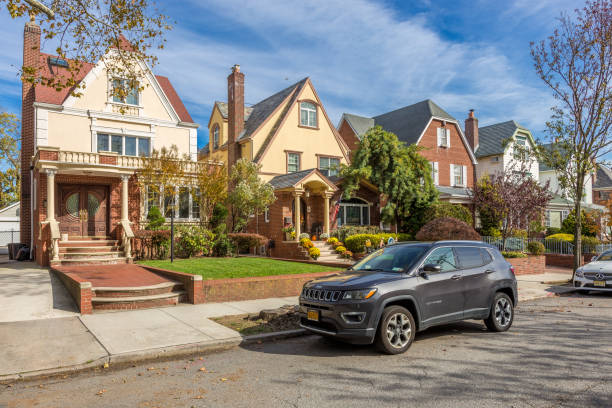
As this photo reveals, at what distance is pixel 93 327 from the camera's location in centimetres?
784

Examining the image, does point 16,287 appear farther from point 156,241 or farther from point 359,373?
point 359,373

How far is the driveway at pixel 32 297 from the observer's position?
8.70 m

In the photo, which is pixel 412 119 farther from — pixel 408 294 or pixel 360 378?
pixel 360 378

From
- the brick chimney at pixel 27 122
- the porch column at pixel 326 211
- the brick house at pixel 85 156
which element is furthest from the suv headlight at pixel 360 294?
the brick chimney at pixel 27 122

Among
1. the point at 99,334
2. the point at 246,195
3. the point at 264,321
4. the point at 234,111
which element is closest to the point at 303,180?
the point at 246,195

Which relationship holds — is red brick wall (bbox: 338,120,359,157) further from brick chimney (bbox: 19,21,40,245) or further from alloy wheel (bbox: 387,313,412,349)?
alloy wheel (bbox: 387,313,412,349)

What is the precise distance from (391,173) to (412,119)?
35.0 ft

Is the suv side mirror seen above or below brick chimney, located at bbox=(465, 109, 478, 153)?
below

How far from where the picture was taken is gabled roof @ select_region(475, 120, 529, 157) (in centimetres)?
3359

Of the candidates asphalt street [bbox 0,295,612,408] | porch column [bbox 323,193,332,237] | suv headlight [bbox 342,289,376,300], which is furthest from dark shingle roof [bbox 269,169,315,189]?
suv headlight [bbox 342,289,376,300]

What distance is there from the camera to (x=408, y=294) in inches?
261

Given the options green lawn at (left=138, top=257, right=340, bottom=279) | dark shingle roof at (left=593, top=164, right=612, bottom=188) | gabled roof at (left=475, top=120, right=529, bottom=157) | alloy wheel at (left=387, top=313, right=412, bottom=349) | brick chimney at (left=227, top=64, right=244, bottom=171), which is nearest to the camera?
alloy wheel at (left=387, top=313, right=412, bottom=349)

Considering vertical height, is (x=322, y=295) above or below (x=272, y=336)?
above

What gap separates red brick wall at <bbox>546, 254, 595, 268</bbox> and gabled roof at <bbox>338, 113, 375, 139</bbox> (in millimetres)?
15489
